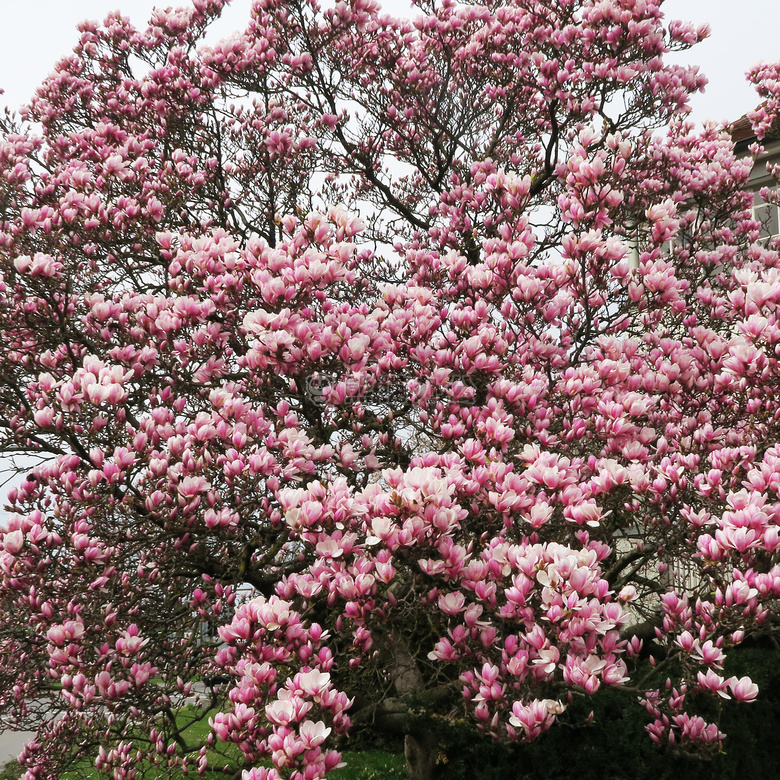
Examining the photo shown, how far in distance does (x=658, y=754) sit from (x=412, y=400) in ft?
12.7

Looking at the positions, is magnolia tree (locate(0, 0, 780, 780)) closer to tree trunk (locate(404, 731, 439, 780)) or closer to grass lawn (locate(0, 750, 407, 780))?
tree trunk (locate(404, 731, 439, 780))

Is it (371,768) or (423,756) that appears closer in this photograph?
(423,756)

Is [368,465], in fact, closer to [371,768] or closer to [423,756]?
[423,756]

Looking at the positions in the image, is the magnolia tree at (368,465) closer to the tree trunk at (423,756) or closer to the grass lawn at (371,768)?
the tree trunk at (423,756)

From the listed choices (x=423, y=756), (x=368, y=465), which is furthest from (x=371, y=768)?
(x=368, y=465)

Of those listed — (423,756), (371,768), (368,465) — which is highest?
(368,465)

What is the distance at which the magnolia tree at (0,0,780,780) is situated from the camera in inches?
118

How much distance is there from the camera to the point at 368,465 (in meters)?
4.55

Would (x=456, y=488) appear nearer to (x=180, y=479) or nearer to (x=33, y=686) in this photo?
(x=180, y=479)

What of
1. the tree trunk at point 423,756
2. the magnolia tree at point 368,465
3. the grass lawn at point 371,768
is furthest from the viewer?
the grass lawn at point 371,768

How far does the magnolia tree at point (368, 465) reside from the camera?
3.01 metres

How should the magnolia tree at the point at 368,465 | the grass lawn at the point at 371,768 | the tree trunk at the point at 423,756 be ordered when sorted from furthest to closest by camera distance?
the grass lawn at the point at 371,768, the tree trunk at the point at 423,756, the magnolia tree at the point at 368,465

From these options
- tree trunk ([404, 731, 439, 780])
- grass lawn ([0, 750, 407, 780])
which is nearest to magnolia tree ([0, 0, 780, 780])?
tree trunk ([404, 731, 439, 780])

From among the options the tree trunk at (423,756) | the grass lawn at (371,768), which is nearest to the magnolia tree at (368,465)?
the tree trunk at (423,756)
